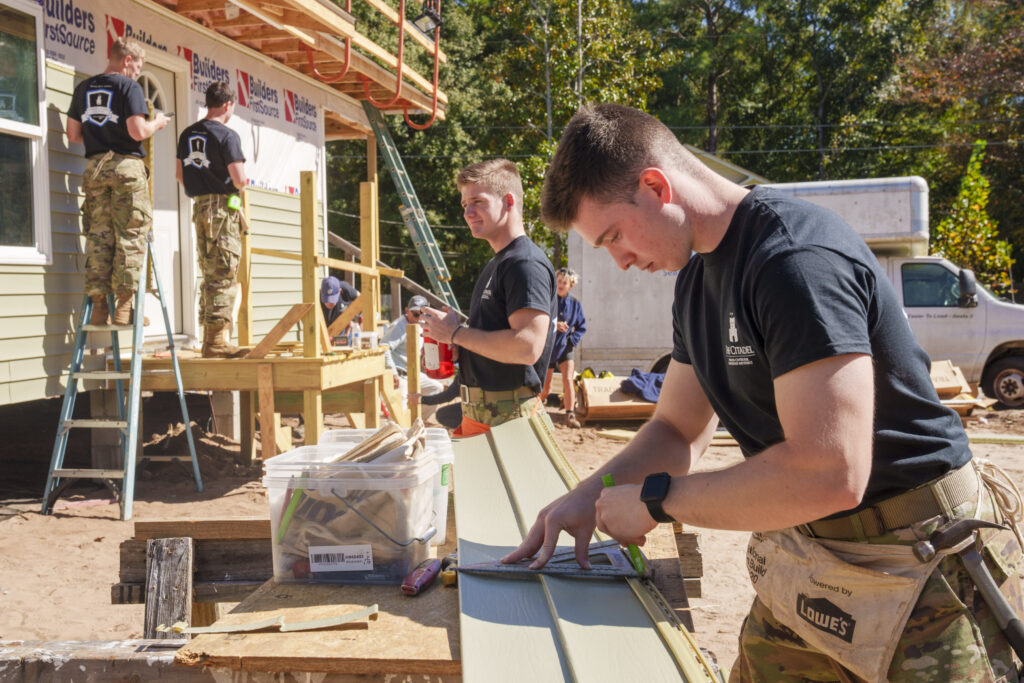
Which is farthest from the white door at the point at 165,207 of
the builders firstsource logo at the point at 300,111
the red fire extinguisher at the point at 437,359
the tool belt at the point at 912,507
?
the tool belt at the point at 912,507

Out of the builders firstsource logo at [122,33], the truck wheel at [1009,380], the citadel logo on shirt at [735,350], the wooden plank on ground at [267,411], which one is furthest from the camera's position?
the truck wheel at [1009,380]

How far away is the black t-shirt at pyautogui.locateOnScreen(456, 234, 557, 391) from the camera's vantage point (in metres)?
3.62

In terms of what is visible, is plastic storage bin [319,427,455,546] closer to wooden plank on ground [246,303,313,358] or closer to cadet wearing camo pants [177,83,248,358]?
wooden plank on ground [246,303,313,358]

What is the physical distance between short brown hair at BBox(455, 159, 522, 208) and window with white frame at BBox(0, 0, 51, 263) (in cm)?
414

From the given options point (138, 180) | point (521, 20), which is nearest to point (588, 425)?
point (138, 180)

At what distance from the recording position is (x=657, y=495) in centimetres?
167

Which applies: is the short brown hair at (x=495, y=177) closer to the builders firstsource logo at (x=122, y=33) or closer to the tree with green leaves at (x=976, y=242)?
the builders firstsource logo at (x=122, y=33)

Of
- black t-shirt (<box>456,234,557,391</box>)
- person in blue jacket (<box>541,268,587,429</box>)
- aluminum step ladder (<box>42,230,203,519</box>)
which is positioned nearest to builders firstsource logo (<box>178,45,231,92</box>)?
aluminum step ladder (<box>42,230,203,519</box>)

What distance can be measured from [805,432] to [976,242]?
62.7 feet

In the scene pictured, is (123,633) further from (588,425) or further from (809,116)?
(809,116)

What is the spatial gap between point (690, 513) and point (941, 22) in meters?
32.9

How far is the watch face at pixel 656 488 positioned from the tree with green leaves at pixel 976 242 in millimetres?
18779

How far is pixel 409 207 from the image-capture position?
15148 millimetres

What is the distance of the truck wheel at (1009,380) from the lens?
1270 centimetres
